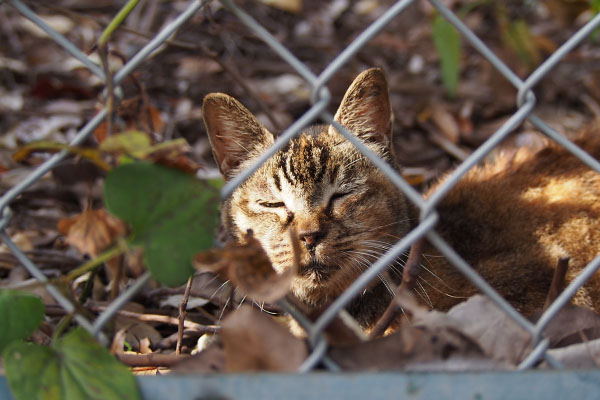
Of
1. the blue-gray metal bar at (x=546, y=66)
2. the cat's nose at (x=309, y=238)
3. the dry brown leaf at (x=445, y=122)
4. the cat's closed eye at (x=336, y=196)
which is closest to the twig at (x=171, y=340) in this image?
the cat's nose at (x=309, y=238)

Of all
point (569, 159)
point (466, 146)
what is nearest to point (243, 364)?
point (569, 159)

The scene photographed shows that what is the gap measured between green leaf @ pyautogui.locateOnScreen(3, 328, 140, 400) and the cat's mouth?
101 cm

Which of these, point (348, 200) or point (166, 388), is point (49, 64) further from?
point (166, 388)

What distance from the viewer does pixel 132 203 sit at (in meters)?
1.10

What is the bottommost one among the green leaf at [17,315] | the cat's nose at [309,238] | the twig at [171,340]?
the twig at [171,340]

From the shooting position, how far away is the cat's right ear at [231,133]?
2252 millimetres

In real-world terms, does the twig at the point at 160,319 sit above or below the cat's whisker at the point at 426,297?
below

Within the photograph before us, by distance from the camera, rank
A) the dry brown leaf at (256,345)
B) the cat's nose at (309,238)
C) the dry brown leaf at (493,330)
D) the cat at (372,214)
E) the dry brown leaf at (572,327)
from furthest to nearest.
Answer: the cat at (372,214) < the cat's nose at (309,238) < the dry brown leaf at (572,327) < the dry brown leaf at (493,330) < the dry brown leaf at (256,345)

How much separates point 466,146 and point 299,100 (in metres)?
1.18

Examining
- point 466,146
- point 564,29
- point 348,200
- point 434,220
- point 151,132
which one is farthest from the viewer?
point 564,29

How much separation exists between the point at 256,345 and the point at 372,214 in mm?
1169

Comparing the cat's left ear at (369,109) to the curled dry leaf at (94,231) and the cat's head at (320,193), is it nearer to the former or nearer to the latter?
the cat's head at (320,193)

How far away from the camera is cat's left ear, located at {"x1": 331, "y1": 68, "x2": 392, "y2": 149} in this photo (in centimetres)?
226

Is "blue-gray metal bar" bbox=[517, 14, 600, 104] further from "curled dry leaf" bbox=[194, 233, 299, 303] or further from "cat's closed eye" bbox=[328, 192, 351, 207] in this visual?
"cat's closed eye" bbox=[328, 192, 351, 207]
